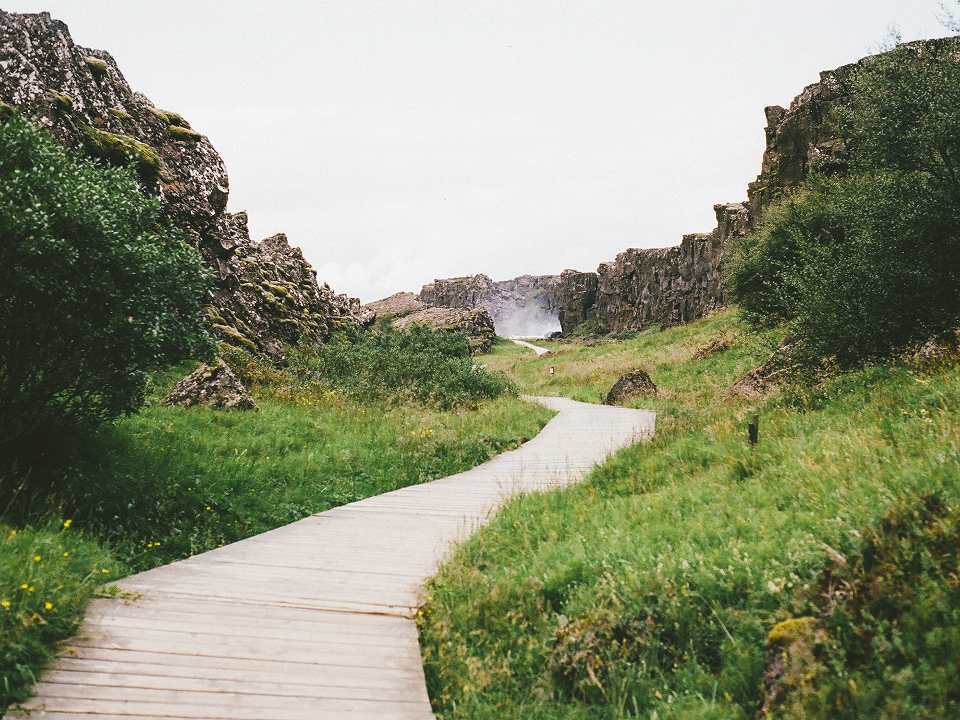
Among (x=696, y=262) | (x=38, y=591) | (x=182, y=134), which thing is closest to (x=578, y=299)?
(x=696, y=262)

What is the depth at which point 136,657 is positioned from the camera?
452 cm

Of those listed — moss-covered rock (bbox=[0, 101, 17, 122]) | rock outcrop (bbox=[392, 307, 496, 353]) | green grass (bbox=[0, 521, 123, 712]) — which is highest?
moss-covered rock (bbox=[0, 101, 17, 122])

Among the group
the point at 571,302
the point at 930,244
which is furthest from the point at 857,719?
the point at 571,302

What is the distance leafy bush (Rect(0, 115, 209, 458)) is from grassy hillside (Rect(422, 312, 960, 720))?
535 cm

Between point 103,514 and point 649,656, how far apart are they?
666 centimetres

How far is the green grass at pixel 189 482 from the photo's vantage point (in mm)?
4953

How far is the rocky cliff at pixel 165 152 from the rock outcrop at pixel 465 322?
32.9m

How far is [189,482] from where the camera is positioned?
355 inches

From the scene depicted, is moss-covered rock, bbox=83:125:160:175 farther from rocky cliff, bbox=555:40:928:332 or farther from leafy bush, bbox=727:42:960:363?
rocky cliff, bbox=555:40:928:332

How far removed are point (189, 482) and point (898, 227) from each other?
13524 millimetres

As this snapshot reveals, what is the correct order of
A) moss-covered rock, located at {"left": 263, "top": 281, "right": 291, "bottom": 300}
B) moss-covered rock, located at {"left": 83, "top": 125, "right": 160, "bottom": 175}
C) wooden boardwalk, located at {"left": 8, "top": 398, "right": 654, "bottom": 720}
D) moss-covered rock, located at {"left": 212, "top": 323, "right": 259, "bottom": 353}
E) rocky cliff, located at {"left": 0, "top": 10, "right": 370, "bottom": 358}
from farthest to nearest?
moss-covered rock, located at {"left": 263, "top": 281, "right": 291, "bottom": 300} < moss-covered rock, located at {"left": 212, "top": 323, "right": 259, "bottom": 353} < moss-covered rock, located at {"left": 83, "top": 125, "right": 160, "bottom": 175} < rocky cliff, located at {"left": 0, "top": 10, "right": 370, "bottom": 358} < wooden boardwalk, located at {"left": 8, "top": 398, "right": 654, "bottom": 720}

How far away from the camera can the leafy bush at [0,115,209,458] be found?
300 inches

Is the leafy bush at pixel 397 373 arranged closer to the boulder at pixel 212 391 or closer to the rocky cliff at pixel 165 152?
the rocky cliff at pixel 165 152

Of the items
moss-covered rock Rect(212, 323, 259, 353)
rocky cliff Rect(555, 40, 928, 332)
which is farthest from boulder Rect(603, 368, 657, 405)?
moss-covered rock Rect(212, 323, 259, 353)
